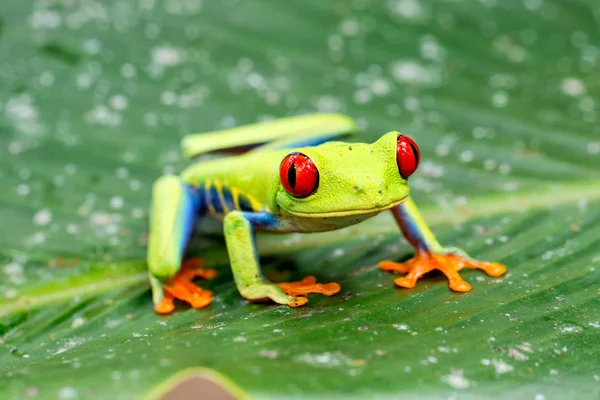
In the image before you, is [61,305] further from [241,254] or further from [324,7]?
[324,7]

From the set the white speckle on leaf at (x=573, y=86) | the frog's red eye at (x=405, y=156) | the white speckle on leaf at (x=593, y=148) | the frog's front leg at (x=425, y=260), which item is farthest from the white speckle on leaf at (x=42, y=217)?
the white speckle on leaf at (x=573, y=86)

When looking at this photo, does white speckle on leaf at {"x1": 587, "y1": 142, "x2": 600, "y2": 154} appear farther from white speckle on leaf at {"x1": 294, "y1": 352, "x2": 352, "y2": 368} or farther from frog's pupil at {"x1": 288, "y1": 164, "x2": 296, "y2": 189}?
white speckle on leaf at {"x1": 294, "y1": 352, "x2": 352, "y2": 368}

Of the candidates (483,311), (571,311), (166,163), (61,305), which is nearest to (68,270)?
(61,305)

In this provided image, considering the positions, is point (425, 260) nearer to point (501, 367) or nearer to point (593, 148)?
point (501, 367)

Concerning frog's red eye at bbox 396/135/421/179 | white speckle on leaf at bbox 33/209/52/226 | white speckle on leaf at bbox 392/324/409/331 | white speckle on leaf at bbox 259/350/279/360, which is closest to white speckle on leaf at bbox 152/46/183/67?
white speckle on leaf at bbox 33/209/52/226

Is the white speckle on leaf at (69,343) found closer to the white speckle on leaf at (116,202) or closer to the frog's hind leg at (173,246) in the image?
the frog's hind leg at (173,246)

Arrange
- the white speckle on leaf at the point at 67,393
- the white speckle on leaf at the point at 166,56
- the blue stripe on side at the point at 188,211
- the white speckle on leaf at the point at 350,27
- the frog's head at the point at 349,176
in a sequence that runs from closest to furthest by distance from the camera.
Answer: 1. the white speckle on leaf at the point at 67,393
2. the frog's head at the point at 349,176
3. the blue stripe on side at the point at 188,211
4. the white speckle on leaf at the point at 166,56
5. the white speckle on leaf at the point at 350,27
